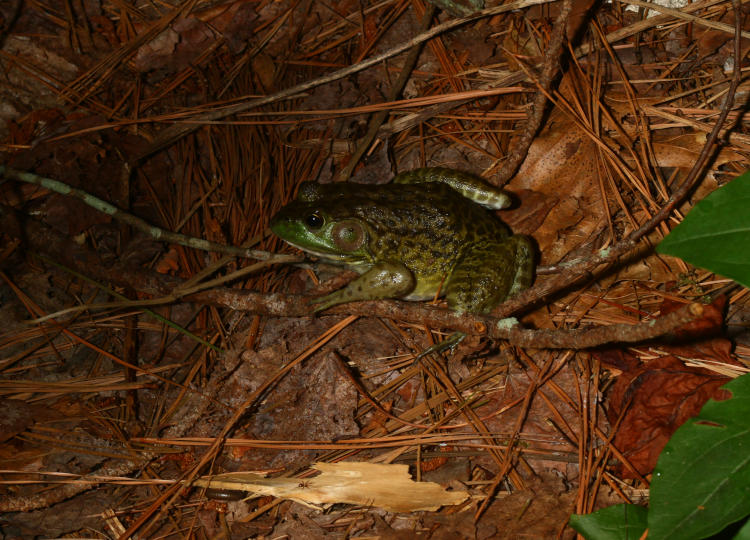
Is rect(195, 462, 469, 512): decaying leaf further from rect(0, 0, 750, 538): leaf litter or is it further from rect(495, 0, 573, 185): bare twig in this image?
rect(495, 0, 573, 185): bare twig

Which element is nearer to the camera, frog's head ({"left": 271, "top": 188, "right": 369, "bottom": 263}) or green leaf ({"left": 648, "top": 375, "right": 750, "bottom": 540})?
green leaf ({"left": 648, "top": 375, "right": 750, "bottom": 540})

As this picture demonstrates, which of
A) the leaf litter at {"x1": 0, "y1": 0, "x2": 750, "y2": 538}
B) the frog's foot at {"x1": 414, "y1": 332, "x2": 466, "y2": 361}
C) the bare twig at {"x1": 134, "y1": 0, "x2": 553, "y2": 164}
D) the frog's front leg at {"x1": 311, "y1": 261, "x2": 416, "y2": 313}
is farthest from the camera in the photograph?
the bare twig at {"x1": 134, "y1": 0, "x2": 553, "y2": 164}

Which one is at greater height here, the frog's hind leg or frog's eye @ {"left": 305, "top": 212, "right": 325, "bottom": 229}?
Result: frog's eye @ {"left": 305, "top": 212, "right": 325, "bottom": 229}

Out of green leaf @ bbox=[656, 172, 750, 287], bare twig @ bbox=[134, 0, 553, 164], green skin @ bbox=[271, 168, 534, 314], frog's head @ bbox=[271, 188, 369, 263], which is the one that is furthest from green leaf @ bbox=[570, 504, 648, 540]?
A: bare twig @ bbox=[134, 0, 553, 164]

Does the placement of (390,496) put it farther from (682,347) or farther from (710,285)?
(710,285)

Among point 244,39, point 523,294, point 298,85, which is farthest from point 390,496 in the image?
point 244,39

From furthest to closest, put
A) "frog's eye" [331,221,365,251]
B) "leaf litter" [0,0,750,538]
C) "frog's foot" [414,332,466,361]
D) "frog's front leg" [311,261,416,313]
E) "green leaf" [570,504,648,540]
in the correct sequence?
"frog's eye" [331,221,365,251]
"frog's front leg" [311,261,416,313]
"frog's foot" [414,332,466,361]
"leaf litter" [0,0,750,538]
"green leaf" [570,504,648,540]
